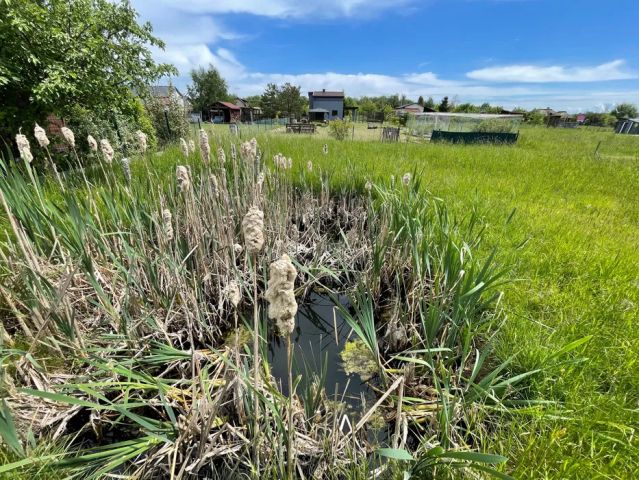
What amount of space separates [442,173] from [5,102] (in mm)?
8484

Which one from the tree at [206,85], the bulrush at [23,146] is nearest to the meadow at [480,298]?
the bulrush at [23,146]

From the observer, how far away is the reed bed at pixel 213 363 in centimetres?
113

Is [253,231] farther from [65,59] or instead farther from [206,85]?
[206,85]

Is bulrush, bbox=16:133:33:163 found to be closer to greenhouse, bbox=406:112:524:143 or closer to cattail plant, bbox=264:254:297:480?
cattail plant, bbox=264:254:297:480

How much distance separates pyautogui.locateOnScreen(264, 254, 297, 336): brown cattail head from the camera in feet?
2.54

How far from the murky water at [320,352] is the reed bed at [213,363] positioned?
88 mm

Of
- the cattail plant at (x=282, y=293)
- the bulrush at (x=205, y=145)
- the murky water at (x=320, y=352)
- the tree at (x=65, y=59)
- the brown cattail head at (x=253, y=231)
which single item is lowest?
the murky water at (x=320, y=352)

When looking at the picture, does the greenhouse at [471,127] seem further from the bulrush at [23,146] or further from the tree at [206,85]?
the tree at [206,85]

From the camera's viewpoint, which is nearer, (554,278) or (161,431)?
(161,431)

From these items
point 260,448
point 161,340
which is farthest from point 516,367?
point 161,340

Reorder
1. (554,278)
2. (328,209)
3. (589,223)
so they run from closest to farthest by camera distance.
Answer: (554,278)
(589,223)
(328,209)

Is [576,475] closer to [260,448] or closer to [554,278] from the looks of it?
[260,448]

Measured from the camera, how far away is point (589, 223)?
355 centimetres

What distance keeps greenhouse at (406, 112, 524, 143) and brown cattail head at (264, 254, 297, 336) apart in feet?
55.1
